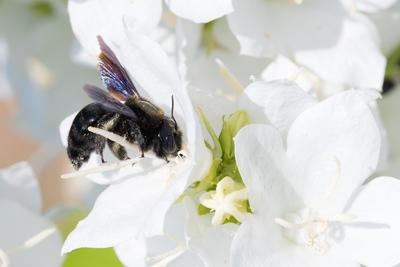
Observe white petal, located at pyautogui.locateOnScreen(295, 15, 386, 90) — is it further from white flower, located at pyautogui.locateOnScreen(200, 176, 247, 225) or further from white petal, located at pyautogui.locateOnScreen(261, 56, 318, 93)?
white flower, located at pyautogui.locateOnScreen(200, 176, 247, 225)

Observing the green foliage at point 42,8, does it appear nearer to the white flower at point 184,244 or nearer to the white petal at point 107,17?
the white petal at point 107,17

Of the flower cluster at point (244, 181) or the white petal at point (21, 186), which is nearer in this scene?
the flower cluster at point (244, 181)

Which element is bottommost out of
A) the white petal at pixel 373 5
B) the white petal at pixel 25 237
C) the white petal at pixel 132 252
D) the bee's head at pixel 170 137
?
the white petal at pixel 132 252

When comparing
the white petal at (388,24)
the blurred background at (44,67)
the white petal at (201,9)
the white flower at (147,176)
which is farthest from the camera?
the blurred background at (44,67)

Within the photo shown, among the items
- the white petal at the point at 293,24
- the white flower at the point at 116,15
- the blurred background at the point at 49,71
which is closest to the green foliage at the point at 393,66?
the blurred background at the point at 49,71

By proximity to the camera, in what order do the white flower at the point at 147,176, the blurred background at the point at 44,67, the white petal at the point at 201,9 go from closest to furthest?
1. the white flower at the point at 147,176
2. the white petal at the point at 201,9
3. the blurred background at the point at 44,67

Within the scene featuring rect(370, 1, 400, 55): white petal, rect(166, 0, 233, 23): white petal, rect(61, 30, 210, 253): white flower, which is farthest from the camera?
rect(370, 1, 400, 55): white petal

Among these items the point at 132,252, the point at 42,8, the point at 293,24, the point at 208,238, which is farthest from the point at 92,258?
the point at 42,8

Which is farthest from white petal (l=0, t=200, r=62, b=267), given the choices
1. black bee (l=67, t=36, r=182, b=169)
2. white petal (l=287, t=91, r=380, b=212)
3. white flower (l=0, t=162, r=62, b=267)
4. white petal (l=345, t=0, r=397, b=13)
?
white petal (l=345, t=0, r=397, b=13)
